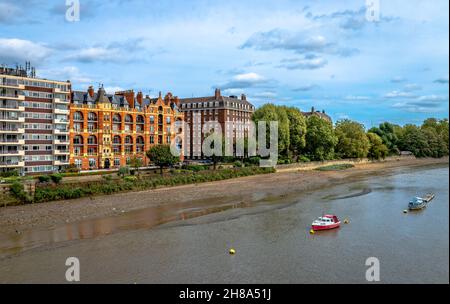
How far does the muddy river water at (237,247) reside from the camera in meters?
28.2

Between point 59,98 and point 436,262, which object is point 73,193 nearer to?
point 59,98

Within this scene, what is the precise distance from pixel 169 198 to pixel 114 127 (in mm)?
26920

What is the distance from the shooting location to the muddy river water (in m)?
28.2

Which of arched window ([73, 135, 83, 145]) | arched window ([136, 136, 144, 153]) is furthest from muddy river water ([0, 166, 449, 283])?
arched window ([136, 136, 144, 153])

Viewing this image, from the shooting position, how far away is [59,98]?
69000mm

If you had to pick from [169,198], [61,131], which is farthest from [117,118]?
[169,198]

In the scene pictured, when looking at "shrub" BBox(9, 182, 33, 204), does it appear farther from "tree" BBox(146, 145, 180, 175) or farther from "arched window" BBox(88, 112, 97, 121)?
"arched window" BBox(88, 112, 97, 121)

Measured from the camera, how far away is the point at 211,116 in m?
115

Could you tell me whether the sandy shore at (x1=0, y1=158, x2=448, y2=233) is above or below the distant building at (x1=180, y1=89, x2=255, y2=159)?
below

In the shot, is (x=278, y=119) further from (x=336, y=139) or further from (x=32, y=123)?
(x=32, y=123)

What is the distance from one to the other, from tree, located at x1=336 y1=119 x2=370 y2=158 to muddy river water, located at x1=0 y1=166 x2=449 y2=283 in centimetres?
6077

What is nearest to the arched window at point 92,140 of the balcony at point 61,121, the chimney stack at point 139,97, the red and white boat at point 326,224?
the balcony at point 61,121
